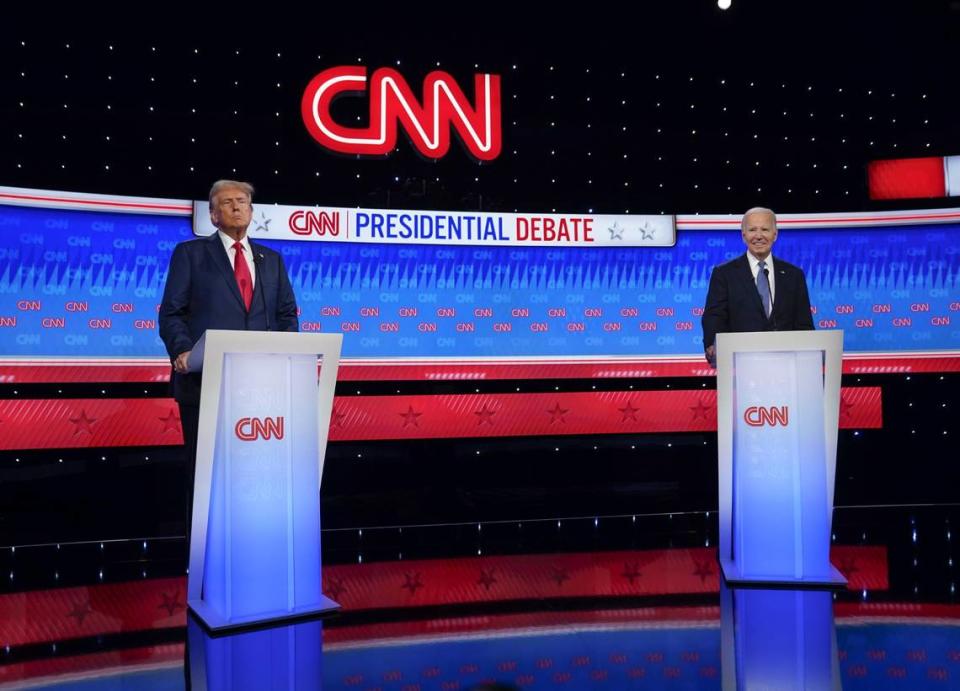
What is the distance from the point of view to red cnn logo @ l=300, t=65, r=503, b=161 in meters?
5.19

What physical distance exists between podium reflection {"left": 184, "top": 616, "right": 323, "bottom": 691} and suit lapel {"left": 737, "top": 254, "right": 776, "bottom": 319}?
2.19 meters

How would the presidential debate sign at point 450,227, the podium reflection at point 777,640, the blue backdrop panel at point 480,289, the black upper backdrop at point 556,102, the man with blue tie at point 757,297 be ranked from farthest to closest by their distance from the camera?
the presidential debate sign at point 450,227 → the black upper backdrop at point 556,102 → the blue backdrop panel at point 480,289 → the man with blue tie at point 757,297 → the podium reflection at point 777,640

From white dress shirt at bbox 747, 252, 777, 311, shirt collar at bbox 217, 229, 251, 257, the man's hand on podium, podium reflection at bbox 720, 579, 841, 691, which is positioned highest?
shirt collar at bbox 217, 229, 251, 257

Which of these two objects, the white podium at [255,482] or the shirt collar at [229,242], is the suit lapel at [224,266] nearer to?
the shirt collar at [229,242]

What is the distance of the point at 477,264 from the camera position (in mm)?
5469

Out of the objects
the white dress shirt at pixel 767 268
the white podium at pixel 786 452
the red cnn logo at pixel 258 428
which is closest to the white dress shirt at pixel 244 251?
the red cnn logo at pixel 258 428

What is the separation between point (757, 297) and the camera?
360 cm

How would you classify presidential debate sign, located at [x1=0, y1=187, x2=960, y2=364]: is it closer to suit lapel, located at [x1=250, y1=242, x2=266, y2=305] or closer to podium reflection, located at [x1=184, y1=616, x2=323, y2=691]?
suit lapel, located at [x1=250, y1=242, x2=266, y2=305]

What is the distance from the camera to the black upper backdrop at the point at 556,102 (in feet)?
16.5

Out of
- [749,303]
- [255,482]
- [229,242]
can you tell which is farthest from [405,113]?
[255,482]

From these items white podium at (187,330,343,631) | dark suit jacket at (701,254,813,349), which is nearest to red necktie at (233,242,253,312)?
white podium at (187,330,343,631)

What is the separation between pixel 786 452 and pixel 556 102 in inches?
131

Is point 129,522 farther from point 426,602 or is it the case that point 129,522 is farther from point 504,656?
point 504,656

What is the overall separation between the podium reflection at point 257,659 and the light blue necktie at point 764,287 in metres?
2.21
